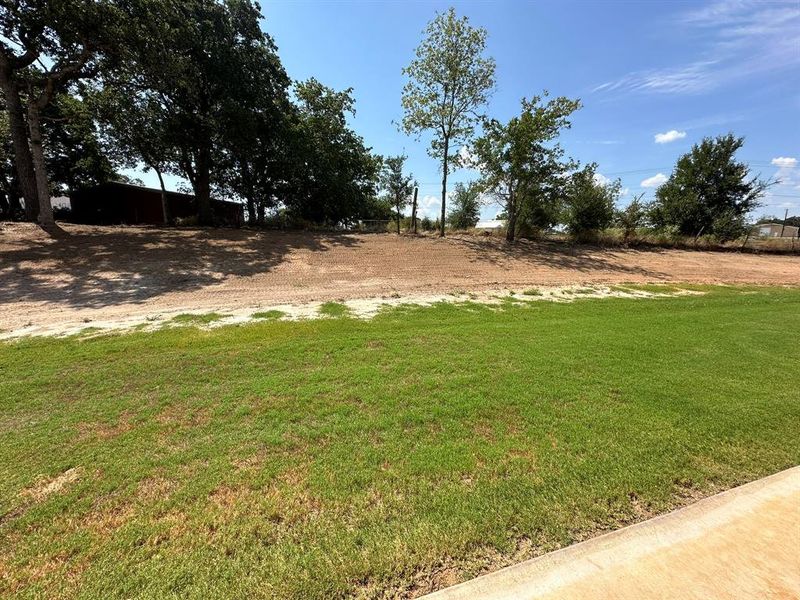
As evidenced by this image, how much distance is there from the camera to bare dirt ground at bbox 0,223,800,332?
7.69 meters

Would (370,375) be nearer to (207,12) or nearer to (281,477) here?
(281,477)

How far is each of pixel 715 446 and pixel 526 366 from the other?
188 centimetres

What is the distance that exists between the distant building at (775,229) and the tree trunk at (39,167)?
40.6 metres

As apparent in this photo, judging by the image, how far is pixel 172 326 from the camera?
5.93 meters

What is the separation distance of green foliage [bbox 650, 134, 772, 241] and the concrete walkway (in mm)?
31812

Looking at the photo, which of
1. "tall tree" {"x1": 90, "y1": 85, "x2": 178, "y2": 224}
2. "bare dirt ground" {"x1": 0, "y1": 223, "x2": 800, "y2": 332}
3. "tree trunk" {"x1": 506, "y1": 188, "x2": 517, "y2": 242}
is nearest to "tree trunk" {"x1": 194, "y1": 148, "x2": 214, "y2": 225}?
"tall tree" {"x1": 90, "y1": 85, "x2": 178, "y2": 224}

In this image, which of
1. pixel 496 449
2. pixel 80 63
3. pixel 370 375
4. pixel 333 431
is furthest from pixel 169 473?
pixel 80 63

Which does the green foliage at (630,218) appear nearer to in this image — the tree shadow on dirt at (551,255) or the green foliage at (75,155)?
the tree shadow on dirt at (551,255)

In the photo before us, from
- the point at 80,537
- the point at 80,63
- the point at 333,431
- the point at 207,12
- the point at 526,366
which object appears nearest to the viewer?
the point at 80,537

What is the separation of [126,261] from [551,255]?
17.8 meters

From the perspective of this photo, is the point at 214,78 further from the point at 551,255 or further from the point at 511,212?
the point at 551,255

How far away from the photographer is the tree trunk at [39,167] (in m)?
12.7

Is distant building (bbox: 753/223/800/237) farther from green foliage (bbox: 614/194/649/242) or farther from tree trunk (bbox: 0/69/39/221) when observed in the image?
tree trunk (bbox: 0/69/39/221)


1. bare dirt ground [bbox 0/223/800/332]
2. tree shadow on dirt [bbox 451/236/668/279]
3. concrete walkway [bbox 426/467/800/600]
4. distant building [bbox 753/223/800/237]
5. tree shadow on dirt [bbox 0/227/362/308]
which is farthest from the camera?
distant building [bbox 753/223/800/237]
